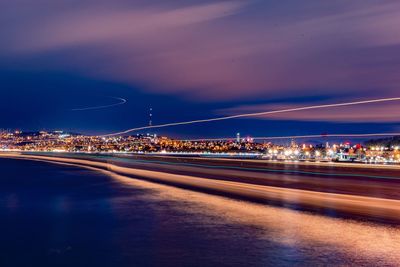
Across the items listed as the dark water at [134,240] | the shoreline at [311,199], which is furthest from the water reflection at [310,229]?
the shoreline at [311,199]

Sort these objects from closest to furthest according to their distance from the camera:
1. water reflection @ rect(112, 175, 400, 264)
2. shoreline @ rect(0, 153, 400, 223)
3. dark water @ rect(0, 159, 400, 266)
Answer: dark water @ rect(0, 159, 400, 266), water reflection @ rect(112, 175, 400, 264), shoreline @ rect(0, 153, 400, 223)

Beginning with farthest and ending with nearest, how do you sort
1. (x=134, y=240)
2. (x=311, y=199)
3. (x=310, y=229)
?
1. (x=311, y=199)
2. (x=310, y=229)
3. (x=134, y=240)

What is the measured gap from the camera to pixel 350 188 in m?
23.4

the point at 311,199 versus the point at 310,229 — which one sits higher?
the point at 311,199

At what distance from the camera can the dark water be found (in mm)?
9758

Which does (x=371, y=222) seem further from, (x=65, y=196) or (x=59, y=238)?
(x=65, y=196)

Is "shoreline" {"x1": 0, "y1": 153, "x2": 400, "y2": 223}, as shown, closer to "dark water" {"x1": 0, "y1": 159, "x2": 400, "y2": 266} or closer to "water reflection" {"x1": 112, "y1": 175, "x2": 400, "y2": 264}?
"water reflection" {"x1": 112, "y1": 175, "x2": 400, "y2": 264}

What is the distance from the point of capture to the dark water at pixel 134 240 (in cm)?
976

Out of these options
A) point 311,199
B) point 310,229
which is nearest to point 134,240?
point 310,229

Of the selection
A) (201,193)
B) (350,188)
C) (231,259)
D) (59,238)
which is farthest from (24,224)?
(350,188)

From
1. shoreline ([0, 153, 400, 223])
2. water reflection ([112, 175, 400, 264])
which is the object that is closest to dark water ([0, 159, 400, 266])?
water reflection ([112, 175, 400, 264])

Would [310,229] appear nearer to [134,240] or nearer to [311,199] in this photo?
[134,240]

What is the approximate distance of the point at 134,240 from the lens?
38.8 ft

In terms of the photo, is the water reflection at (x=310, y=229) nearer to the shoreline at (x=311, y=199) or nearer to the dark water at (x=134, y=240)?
the dark water at (x=134, y=240)
